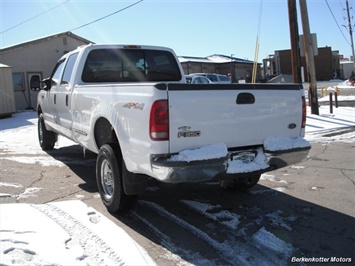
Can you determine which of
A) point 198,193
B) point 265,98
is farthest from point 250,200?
point 265,98

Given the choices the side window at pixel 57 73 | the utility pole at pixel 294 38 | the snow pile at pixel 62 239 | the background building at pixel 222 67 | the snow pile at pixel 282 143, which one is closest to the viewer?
the snow pile at pixel 62 239

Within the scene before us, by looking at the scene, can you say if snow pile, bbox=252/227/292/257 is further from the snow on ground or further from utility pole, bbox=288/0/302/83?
utility pole, bbox=288/0/302/83

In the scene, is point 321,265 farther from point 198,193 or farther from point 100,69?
point 100,69

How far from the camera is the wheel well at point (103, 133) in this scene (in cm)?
464

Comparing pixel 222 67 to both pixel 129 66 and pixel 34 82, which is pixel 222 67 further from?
pixel 129 66

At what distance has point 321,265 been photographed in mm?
3293

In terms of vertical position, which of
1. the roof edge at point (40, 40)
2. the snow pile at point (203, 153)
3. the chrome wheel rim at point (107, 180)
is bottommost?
the chrome wheel rim at point (107, 180)

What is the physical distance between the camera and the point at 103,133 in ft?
16.2

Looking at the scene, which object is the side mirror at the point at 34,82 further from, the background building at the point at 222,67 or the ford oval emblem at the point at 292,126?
the background building at the point at 222,67

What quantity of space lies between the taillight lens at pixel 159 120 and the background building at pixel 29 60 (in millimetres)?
19850

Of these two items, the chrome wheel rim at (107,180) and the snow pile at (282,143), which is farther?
the chrome wheel rim at (107,180)

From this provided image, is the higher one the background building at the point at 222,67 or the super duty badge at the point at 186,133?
the background building at the point at 222,67

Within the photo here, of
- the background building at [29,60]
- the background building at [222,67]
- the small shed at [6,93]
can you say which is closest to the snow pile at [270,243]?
the small shed at [6,93]

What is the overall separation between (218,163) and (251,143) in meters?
0.63
